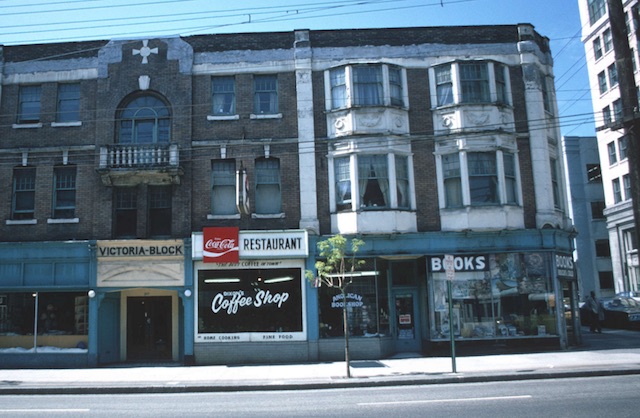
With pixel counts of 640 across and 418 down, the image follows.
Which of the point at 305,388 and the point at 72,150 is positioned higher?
the point at 72,150

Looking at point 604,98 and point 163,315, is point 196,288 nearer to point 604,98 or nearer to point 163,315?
point 163,315

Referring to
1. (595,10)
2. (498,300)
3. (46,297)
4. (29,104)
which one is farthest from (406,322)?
(595,10)

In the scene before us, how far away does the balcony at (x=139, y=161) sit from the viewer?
19406 millimetres

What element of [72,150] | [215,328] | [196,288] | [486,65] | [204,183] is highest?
[486,65]

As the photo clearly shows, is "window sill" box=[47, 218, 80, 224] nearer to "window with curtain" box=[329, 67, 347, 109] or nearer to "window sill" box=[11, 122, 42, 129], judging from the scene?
"window sill" box=[11, 122, 42, 129]

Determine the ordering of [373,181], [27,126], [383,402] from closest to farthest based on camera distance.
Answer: [383,402], [373,181], [27,126]

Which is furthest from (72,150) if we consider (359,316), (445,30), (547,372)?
(547,372)

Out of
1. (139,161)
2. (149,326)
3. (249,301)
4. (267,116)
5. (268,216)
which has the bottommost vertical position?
(149,326)

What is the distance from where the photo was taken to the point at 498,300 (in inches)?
763

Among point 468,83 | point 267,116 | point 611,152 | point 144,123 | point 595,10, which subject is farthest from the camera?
point 611,152

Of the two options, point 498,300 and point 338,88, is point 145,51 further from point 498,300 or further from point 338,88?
point 498,300

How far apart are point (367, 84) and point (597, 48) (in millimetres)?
34600

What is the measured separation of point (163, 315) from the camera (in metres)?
20.8

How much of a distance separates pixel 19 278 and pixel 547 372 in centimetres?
1702
